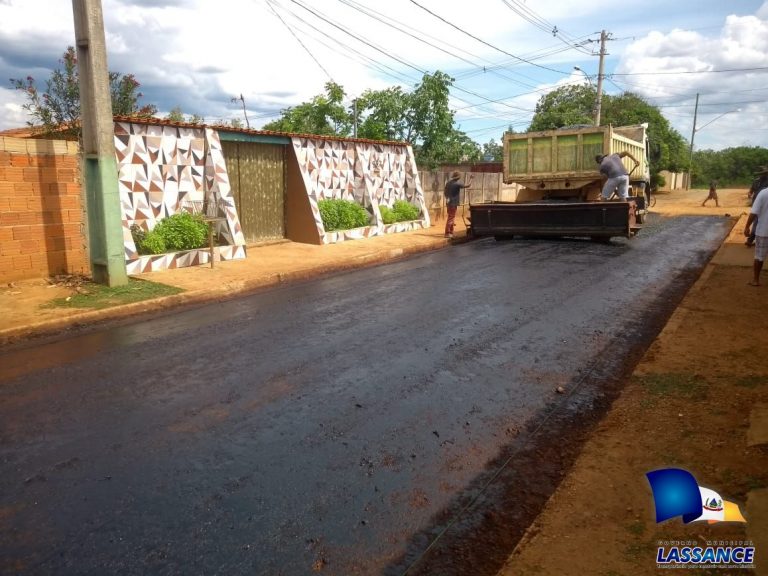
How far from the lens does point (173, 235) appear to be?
11.0 metres

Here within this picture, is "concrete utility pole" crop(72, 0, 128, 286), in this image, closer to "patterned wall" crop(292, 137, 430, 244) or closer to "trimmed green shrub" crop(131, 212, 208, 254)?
"trimmed green shrub" crop(131, 212, 208, 254)

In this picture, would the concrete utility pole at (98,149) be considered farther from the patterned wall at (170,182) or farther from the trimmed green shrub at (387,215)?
the trimmed green shrub at (387,215)

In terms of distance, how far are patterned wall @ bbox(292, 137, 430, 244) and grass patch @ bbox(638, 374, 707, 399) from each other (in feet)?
34.7

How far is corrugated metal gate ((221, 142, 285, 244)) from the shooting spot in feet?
44.6

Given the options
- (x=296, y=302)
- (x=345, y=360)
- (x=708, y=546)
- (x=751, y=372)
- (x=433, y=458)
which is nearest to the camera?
(x=708, y=546)

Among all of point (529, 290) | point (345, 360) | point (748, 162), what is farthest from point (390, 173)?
point (748, 162)

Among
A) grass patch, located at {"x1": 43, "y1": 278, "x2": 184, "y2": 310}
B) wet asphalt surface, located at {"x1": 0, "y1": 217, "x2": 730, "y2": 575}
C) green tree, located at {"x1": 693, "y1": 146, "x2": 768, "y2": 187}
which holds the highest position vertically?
green tree, located at {"x1": 693, "y1": 146, "x2": 768, "y2": 187}

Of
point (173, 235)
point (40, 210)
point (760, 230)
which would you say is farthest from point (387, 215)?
point (760, 230)

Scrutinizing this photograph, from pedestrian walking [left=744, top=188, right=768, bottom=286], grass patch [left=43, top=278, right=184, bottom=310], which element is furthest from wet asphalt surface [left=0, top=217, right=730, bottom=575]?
pedestrian walking [left=744, top=188, right=768, bottom=286]

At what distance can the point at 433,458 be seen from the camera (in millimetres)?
3732

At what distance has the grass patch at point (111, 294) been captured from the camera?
7.80 m

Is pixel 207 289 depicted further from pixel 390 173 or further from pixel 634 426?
pixel 390 173

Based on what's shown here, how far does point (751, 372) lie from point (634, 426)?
70.5 inches

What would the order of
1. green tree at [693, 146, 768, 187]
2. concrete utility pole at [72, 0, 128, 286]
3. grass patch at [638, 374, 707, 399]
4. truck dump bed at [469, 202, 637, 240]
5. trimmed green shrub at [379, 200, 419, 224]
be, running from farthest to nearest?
green tree at [693, 146, 768, 187], trimmed green shrub at [379, 200, 419, 224], truck dump bed at [469, 202, 637, 240], concrete utility pole at [72, 0, 128, 286], grass patch at [638, 374, 707, 399]
